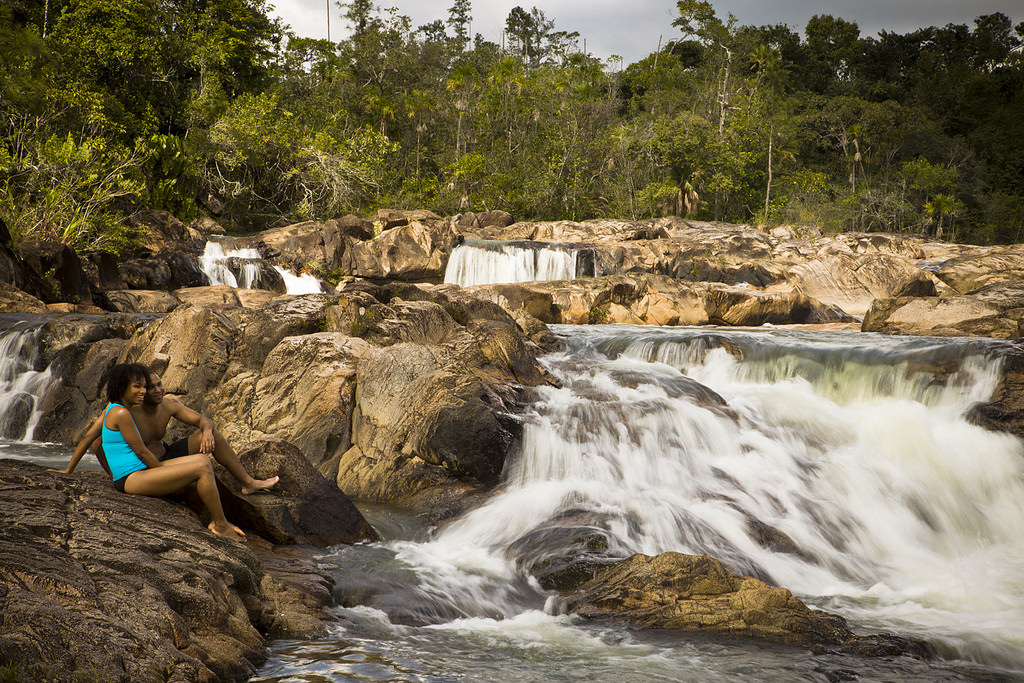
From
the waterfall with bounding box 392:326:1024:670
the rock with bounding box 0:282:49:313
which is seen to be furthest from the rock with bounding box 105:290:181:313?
the waterfall with bounding box 392:326:1024:670

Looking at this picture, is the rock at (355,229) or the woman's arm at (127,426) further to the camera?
the rock at (355,229)

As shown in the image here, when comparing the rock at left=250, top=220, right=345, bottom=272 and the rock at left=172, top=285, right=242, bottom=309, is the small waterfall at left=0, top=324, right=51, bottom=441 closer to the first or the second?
the rock at left=172, top=285, right=242, bottom=309

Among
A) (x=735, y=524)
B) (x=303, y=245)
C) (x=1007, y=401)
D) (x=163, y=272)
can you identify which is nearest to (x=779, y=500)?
(x=735, y=524)

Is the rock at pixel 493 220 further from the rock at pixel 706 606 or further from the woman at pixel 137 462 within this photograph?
the woman at pixel 137 462

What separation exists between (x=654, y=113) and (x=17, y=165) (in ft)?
105

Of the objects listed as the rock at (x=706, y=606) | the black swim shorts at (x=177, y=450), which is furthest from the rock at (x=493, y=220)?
the rock at (x=706, y=606)

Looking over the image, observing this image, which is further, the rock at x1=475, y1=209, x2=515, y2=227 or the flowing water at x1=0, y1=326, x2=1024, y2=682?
the rock at x1=475, y1=209, x2=515, y2=227

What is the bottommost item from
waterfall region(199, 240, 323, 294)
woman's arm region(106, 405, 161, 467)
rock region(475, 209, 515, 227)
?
woman's arm region(106, 405, 161, 467)

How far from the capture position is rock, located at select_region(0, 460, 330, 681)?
3.16 m

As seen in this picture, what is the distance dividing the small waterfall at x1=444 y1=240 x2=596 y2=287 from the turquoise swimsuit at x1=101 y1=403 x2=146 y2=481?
18.3 metres

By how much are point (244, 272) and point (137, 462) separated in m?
17.1

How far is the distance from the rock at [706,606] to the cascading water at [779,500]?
32 cm

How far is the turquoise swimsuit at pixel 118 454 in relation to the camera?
5105mm

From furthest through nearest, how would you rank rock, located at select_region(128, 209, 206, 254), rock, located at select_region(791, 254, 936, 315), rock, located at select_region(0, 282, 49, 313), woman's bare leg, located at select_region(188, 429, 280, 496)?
rock, located at select_region(791, 254, 936, 315) → rock, located at select_region(128, 209, 206, 254) → rock, located at select_region(0, 282, 49, 313) → woman's bare leg, located at select_region(188, 429, 280, 496)
